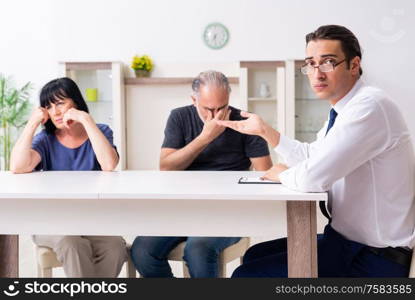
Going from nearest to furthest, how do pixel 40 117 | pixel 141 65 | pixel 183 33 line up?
1. pixel 40 117
2. pixel 141 65
3. pixel 183 33

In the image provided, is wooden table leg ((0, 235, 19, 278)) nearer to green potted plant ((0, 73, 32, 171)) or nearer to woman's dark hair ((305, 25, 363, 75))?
woman's dark hair ((305, 25, 363, 75))

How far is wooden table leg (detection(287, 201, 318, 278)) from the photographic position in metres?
1.77

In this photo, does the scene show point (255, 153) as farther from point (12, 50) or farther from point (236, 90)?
point (12, 50)

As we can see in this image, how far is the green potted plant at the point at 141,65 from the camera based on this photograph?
613 cm

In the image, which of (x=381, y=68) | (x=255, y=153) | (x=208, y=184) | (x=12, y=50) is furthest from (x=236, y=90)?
(x=208, y=184)

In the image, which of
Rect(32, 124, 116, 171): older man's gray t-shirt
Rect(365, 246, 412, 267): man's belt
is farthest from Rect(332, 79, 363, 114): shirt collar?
Rect(32, 124, 116, 171): older man's gray t-shirt

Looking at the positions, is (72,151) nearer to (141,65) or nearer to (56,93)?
(56,93)

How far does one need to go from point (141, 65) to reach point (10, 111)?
5.00 feet

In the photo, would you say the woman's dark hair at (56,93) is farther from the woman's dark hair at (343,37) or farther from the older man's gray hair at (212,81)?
the woman's dark hair at (343,37)

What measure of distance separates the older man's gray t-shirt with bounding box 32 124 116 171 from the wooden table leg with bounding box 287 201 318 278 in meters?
1.17

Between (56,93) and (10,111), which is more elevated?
(56,93)

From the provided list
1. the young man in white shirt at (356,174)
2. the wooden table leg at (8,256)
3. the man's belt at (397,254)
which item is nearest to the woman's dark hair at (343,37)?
the young man in white shirt at (356,174)

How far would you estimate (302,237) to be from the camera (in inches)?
70.0

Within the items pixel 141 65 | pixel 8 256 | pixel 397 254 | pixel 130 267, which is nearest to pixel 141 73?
pixel 141 65
